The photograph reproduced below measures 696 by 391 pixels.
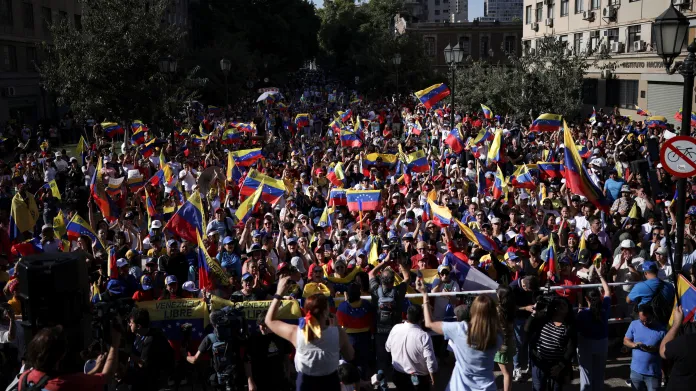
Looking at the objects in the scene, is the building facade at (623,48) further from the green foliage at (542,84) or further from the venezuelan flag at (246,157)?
the venezuelan flag at (246,157)

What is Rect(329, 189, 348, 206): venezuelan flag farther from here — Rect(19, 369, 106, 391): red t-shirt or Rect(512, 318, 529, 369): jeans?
Rect(19, 369, 106, 391): red t-shirt

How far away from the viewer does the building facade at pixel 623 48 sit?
34438mm

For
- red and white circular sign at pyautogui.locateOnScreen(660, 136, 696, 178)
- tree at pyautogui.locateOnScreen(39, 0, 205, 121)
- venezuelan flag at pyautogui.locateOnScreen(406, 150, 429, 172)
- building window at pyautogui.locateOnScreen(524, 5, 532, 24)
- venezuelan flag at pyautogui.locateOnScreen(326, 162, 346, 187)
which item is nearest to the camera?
red and white circular sign at pyautogui.locateOnScreen(660, 136, 696, 178)

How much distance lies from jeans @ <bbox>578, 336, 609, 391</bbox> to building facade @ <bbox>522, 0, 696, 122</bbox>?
2701 centimetres

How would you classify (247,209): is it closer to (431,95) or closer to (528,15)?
(431,95)

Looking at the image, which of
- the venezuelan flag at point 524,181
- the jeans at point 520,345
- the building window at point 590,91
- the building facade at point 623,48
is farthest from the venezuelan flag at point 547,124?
the building window at point 590,91

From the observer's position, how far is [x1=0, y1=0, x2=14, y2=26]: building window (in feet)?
120

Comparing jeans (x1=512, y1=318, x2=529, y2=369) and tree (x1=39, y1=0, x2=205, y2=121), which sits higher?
tree (x1=39, y1=0, x2=205, y2=121)

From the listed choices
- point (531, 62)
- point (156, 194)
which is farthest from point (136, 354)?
point (531, 62)

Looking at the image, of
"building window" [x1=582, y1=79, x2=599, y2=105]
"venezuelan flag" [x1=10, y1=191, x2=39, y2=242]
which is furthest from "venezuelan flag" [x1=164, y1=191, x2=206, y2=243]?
"building window" [x1=582, y1=79, x2=599, y2=105]

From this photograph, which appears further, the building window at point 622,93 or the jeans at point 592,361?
the building window at point 622,93

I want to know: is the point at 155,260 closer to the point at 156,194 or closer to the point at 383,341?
the point at 383,341

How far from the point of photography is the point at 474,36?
75.3 metres

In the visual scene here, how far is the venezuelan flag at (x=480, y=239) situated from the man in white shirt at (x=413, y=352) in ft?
11.5
